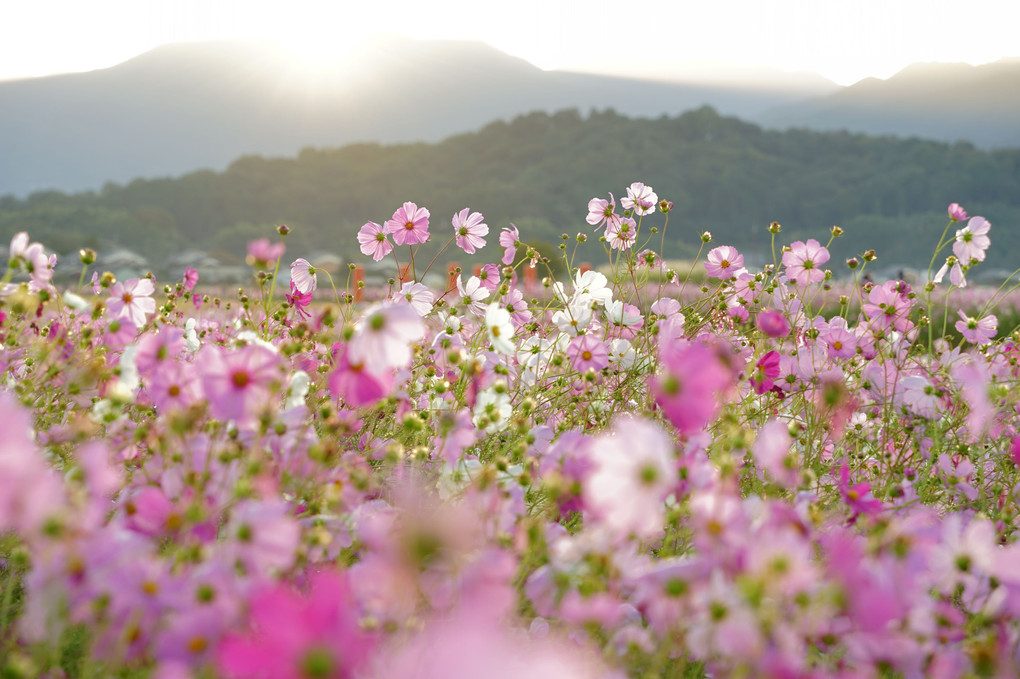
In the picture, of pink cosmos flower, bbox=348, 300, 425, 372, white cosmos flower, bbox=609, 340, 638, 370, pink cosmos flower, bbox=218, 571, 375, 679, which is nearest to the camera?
pink cosmos flower, bbox=218, 571, 375, 679

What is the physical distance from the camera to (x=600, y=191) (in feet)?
160

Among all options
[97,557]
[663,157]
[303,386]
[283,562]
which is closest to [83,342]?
[303,386]

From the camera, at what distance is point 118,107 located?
12350 cm

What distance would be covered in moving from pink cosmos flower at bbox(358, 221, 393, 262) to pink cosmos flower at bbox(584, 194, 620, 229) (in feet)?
2.26

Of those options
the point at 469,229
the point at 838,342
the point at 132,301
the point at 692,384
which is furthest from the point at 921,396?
the point at 132,301

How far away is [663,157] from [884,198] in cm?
1619

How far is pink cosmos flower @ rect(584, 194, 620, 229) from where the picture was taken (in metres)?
2.35

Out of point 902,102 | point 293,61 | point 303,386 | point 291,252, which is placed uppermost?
point 293,61

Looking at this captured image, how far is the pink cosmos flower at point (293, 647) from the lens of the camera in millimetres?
564

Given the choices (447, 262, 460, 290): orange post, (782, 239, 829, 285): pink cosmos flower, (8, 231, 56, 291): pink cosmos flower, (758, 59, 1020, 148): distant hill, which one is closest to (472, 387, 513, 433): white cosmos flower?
(447, 262, 460, 290): orange post

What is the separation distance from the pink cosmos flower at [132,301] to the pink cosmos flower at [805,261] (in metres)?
1.83

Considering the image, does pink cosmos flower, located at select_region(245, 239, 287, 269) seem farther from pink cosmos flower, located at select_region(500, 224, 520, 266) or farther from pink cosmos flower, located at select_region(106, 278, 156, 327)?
pink cosmos flower, located at select_region(500, 224, 520, 266)

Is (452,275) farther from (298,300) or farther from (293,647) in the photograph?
(293,647)

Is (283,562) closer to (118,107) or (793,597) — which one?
(793,597)
